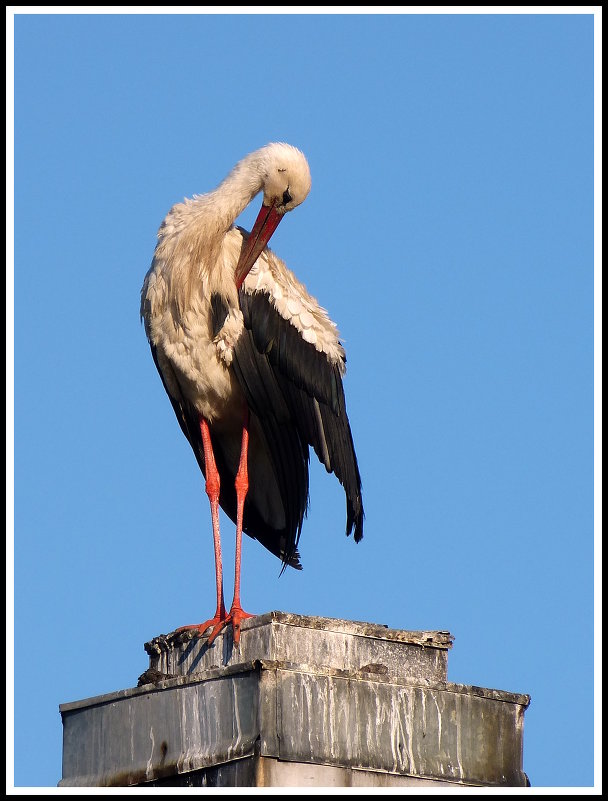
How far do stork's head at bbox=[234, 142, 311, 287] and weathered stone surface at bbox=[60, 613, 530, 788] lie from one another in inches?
144

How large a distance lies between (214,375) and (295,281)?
1.12 m

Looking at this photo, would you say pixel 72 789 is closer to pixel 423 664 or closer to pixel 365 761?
pixel 365 761

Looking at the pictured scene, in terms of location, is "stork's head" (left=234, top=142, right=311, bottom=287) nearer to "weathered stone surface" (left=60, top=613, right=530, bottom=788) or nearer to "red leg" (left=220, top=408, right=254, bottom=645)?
"red leg" (left=220, top=408, right=254, bottom=645)

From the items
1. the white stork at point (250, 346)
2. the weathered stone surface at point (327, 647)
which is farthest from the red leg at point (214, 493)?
the weathered stone surface at point (327, 647)

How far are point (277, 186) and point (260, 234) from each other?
1.37 feet

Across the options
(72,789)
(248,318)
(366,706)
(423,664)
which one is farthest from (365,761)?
(248,318)

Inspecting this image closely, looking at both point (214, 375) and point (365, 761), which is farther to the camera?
point (214, 375)

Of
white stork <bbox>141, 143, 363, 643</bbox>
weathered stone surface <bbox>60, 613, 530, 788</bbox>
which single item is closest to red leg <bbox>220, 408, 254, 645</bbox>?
white stork <bbox>141, 143, 363, 643</bbox>

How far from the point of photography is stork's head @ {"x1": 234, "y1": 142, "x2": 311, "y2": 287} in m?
12.2

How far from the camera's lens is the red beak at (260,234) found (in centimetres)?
1206

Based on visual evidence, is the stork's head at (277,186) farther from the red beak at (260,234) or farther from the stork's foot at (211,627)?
the stork's foot at (211,627)

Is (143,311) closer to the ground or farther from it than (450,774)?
farther from it

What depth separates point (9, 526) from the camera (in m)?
10.7

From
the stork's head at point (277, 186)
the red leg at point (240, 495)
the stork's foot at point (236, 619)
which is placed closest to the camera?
the stork's foot at point (236, 619)
